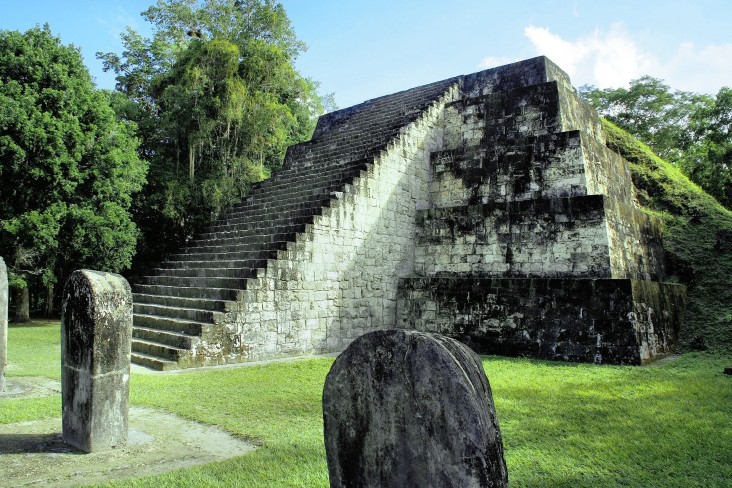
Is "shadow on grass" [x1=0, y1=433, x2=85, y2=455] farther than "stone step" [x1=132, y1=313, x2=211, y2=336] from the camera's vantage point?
No

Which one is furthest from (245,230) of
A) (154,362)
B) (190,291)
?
(154,362)

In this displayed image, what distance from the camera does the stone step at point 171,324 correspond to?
313 inches

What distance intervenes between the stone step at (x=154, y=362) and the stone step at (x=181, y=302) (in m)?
1.17

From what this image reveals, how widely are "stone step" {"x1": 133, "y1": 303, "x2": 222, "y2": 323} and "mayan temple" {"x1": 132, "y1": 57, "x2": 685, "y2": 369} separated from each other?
37mm

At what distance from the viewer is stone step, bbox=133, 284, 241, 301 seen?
857 cm

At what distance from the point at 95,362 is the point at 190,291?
568 cm

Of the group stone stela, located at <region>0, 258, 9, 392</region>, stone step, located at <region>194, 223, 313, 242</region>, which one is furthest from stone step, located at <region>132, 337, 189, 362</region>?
stone step, located at <region>194, 223, 313, 242</region>

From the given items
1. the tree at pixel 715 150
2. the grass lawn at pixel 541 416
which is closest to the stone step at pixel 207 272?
the grass lawn at pixel 541 416

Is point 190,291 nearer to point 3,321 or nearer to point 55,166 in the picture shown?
point 3,321

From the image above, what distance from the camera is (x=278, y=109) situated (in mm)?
15930

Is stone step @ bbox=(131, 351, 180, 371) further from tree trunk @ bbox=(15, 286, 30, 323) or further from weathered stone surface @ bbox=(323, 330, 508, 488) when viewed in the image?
tree trunk @ bbox=(15, 286, 30, 323)

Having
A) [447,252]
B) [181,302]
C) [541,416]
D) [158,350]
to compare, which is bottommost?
[541,416]

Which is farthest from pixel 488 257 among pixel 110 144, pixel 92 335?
pixel 110 144

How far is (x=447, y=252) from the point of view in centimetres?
1105
